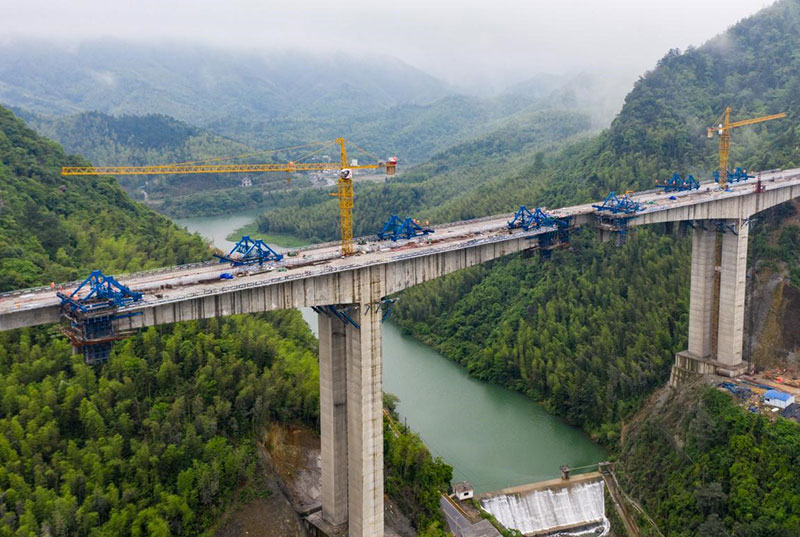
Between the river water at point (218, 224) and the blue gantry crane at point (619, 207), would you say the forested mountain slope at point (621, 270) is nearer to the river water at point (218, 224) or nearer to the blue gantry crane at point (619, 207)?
the blue gantry crane at point (619, 207)

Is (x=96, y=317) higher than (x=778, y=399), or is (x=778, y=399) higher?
(x=96, y=317)

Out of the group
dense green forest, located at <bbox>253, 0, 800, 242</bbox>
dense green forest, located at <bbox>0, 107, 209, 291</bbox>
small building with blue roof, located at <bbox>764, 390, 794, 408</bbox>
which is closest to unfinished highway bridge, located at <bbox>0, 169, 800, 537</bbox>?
small building with blue roof, located at <bbox>764, 390, 794, 408</bbox>

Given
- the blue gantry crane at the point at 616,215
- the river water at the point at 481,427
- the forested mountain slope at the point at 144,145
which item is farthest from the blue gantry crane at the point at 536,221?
the forested mountain slope at the point at 144,145

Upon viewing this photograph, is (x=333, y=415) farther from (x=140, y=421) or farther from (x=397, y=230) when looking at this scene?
(x=397, y=230)

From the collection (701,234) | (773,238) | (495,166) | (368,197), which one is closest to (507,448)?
(701,234)

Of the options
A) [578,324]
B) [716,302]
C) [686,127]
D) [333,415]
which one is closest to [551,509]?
[333,415]
